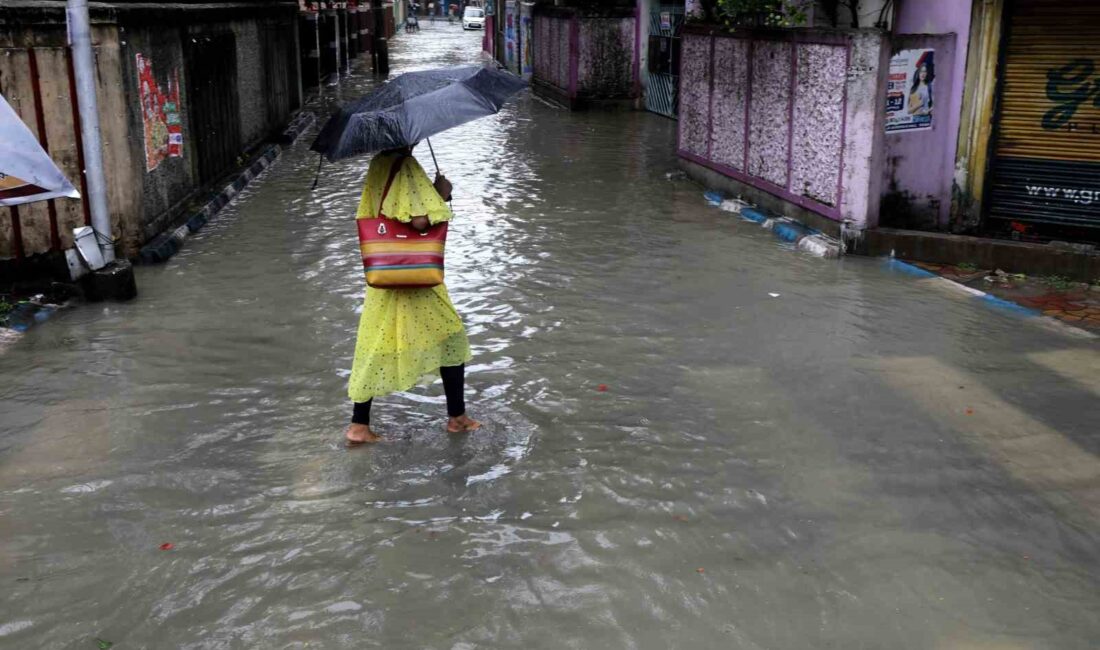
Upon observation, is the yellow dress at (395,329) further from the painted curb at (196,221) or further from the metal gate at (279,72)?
the metal gate at (279,72)

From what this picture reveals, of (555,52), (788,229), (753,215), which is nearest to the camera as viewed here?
(788,229)

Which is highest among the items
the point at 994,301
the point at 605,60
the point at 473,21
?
the point at 473,21

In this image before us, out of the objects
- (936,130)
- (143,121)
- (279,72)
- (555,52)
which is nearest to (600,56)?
(555,52)

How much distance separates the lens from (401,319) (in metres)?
5.38

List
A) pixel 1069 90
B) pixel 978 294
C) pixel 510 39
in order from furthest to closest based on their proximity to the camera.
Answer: pixel 510 39 → pixel 1069 90 → pixel 978 294

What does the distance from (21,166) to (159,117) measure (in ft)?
17.8

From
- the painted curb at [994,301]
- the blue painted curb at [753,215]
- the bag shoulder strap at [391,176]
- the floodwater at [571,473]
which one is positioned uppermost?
the bag shoulder strap at [391,176]

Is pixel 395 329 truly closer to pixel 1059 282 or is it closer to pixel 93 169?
pixel 93 169

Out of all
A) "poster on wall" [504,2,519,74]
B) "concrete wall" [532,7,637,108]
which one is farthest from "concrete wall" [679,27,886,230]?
"poster on wall" [504,2,519,74]

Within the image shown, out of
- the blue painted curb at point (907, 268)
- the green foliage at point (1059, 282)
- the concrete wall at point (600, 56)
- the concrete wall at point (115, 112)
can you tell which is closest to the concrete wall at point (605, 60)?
the concrete wall at point (600, 56)

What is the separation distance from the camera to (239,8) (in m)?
14.9

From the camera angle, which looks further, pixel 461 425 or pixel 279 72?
pixel 279 72

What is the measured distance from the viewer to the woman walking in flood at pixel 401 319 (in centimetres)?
525

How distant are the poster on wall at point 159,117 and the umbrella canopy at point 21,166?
14.9 ft
